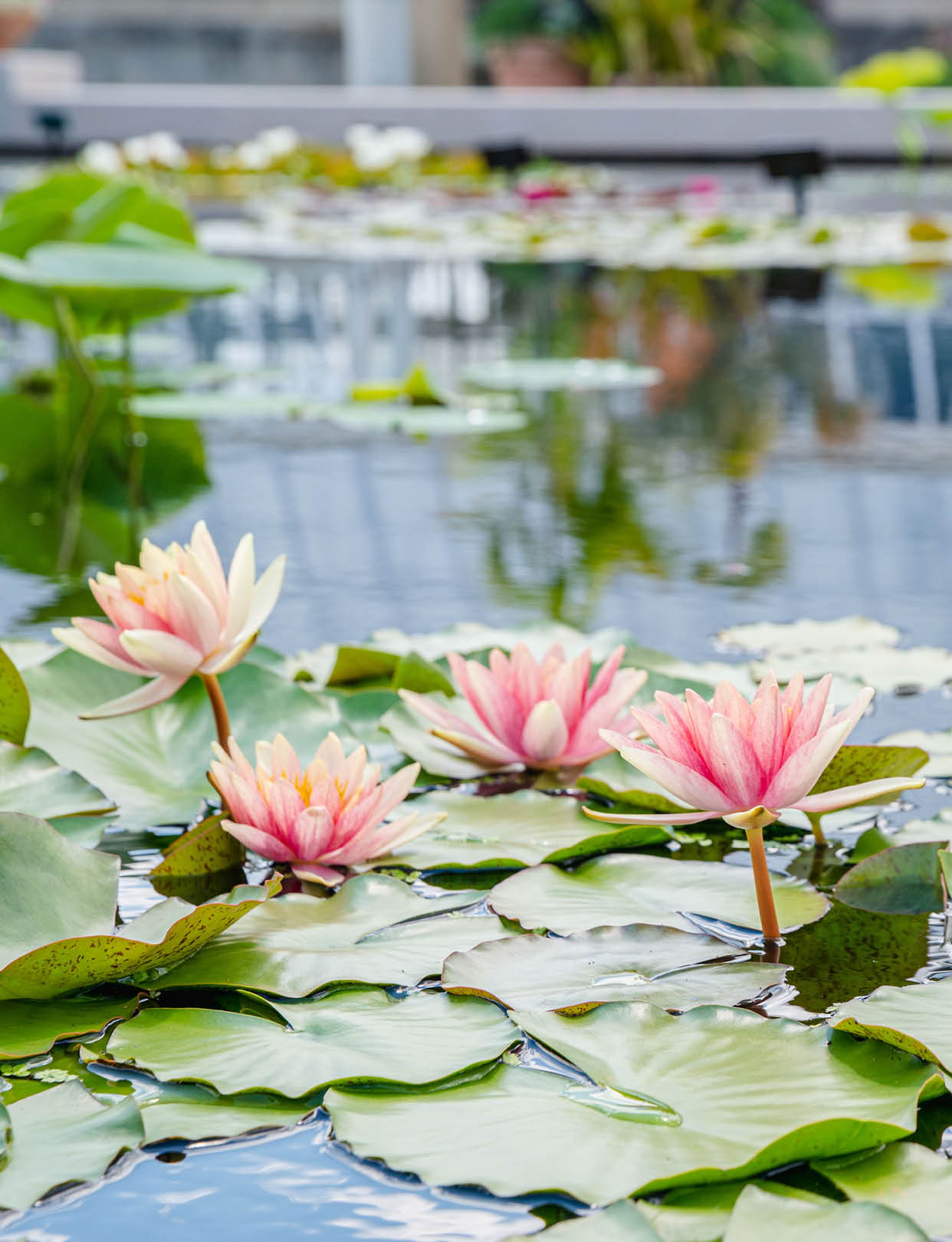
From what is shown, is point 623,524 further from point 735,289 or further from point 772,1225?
point 735,289

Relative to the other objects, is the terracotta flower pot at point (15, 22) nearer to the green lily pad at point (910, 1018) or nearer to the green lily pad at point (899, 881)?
the green lily pad at point (899, 881)

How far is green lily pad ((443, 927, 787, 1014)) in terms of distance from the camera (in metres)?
0.67

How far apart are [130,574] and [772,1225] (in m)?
0.48

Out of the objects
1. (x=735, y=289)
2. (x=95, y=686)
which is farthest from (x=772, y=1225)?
(x=735, y=289)

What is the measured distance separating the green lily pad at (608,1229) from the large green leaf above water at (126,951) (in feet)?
0.72

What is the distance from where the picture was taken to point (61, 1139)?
0.56 metres

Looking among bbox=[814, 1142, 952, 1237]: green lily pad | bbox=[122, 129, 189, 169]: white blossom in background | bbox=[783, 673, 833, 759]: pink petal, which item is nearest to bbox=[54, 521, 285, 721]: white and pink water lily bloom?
bbox=[783, 673, 833, 759]: pink petal

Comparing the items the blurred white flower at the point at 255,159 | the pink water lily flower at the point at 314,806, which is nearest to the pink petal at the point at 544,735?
the pink water lily flower at the point at 314,806

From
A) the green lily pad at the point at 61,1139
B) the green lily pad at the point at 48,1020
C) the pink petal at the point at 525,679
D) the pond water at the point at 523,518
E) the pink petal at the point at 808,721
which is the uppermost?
the pink petal at the point at 808,721

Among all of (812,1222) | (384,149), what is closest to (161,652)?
(812,1222)

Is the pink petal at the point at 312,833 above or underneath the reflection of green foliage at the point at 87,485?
above

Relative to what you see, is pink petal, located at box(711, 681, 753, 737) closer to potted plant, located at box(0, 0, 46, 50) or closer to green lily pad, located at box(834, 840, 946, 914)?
green lily pad, located at box(834, 840, 946, 914)

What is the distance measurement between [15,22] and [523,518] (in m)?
8.81

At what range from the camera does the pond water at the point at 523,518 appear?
1.82ft
